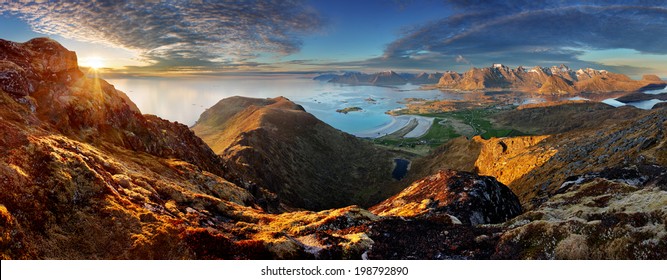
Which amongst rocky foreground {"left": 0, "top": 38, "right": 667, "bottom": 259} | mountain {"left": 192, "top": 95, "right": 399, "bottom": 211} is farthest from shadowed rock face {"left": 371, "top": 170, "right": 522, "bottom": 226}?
mountain {"left": 192, "top": 95, "right": 399, "bottom": 211}

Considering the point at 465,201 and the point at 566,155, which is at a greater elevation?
the point at 465,201

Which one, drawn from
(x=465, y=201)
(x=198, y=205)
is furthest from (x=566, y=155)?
(x=198, y=205)

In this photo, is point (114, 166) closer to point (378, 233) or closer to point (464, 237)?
point (378, 233)

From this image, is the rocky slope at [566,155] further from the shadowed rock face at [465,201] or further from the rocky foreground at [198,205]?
the shadowed rock face at [465,201]

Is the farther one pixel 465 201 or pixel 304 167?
pixel 304 167

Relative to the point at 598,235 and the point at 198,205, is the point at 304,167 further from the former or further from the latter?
the point at 598,235

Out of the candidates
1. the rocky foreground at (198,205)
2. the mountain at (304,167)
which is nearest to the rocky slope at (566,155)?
the rocky foreground at (198,205)

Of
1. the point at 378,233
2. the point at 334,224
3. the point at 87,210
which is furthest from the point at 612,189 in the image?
the point at 87,210
